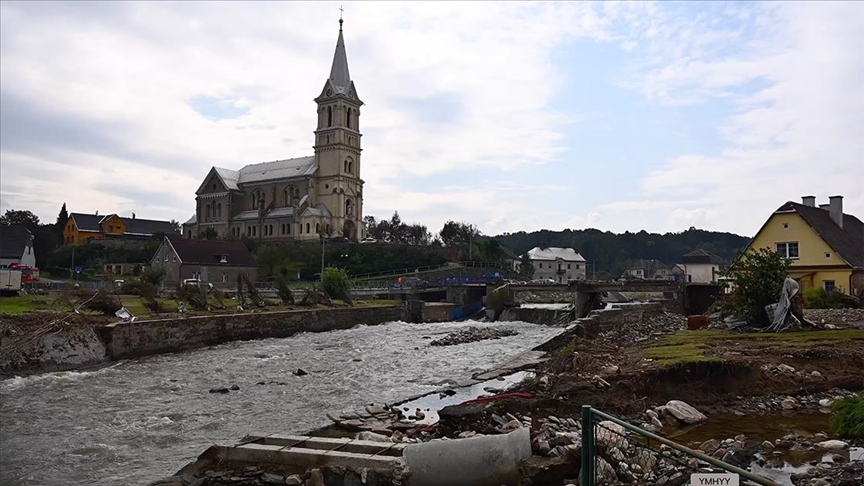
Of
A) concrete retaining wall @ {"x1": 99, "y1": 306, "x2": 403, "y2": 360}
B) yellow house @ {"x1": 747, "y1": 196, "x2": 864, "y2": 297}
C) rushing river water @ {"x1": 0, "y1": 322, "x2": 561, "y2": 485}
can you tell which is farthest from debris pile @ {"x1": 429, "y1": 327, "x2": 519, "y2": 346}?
yellow house @ {"x1": 747, "y1": 196, "x2": 864, "y2": 297}

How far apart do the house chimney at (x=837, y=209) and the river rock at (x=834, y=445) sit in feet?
126

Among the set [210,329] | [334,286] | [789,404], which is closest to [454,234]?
[334,286]

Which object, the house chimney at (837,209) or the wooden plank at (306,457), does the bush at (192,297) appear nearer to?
the wooden plank at (306,457)

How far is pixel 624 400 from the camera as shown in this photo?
15102mm

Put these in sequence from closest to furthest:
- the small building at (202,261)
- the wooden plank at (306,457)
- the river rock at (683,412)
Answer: the wooden plank at (306,457)
the river rock at (683,412)
the small building at (202,261)

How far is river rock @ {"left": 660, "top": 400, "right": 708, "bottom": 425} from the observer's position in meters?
13.8

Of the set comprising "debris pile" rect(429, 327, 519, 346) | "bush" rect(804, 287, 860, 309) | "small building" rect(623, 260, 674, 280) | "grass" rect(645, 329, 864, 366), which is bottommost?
"debris pile" rect(429, 327, 519, 346)

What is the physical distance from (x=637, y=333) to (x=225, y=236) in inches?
3799

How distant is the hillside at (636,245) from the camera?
16888 cm

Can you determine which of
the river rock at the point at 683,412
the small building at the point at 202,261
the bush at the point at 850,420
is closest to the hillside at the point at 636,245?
the small building at the point at 202,261

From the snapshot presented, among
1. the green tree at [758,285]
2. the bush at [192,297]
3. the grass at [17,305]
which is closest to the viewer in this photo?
the green tree at [758,285]

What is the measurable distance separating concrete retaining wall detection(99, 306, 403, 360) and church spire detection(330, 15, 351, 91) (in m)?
71.9

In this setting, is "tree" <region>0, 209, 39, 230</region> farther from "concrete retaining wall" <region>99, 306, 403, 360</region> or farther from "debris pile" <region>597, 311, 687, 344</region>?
"debris pile" <region>597, 311, 687, 344</region>

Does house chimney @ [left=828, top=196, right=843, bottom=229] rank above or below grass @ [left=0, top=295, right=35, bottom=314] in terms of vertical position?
above
